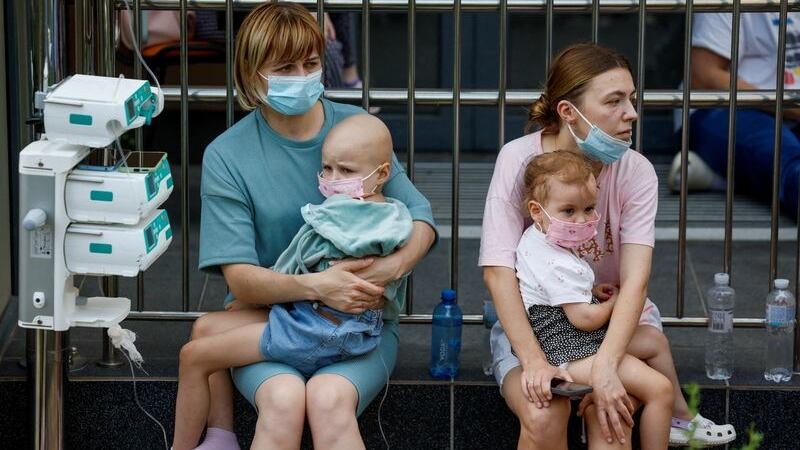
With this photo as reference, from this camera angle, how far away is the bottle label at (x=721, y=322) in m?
4.52

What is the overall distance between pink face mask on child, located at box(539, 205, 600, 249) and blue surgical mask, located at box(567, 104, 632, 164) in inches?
7.3

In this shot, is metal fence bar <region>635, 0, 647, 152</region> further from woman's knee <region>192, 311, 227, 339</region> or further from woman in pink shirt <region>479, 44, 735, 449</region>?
woman's knee <region>192, 311, 227, 339</region>

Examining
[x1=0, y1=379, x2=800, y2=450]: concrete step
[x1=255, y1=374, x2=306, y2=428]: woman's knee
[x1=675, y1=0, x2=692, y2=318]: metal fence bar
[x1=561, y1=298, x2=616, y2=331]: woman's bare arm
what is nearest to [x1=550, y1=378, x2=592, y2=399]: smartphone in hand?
[x1=561, y1=298, x2=616, y2=331]: woman's bare arm

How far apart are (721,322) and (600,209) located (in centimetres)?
58

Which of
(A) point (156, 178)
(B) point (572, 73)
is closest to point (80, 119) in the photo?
(A) point (156, 178)

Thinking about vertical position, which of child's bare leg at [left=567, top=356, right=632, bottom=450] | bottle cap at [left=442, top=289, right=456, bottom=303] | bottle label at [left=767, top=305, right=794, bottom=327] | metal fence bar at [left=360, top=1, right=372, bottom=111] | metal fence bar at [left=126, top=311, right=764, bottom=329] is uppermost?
metal fence bar at [left=360, top=1, right=372, bottom=111]

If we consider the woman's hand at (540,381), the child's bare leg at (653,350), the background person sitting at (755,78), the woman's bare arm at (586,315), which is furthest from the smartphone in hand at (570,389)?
the background person sitting at (755,78)

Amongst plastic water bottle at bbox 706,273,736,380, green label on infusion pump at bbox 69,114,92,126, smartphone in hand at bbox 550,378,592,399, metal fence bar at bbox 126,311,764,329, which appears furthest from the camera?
metal fence bar at bbox 126,311,764,329

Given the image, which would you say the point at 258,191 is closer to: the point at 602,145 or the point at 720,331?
the point at 602,145

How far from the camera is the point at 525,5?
14.8 feet

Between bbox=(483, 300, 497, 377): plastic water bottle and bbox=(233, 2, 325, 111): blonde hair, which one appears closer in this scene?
→ bbox=(233, 2, 325, 111): blonde hair

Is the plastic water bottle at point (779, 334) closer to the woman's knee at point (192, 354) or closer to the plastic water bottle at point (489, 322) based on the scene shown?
the plastic water bottle at point (489, 322)

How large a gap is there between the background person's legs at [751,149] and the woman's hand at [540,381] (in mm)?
2669

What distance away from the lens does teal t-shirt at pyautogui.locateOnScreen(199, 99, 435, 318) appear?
411 cm
